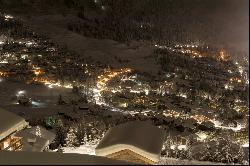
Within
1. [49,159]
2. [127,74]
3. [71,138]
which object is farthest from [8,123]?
[127,74]

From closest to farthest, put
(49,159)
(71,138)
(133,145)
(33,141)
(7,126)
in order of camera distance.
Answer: (49,159) → (133,145) → (7,126) → (33,141) → (71,138)

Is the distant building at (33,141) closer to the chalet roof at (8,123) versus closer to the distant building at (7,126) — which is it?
the distant building at (7,126)

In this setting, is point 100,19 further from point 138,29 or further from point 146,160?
point 146,160

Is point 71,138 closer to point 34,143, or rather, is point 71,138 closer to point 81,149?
point 81,149

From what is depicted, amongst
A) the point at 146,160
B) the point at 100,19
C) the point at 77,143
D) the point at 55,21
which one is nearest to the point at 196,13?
the point at 100,19

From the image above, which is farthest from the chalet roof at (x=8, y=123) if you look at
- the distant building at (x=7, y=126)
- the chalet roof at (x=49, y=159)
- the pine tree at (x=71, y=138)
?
the pine tree at (x=71, y=138)

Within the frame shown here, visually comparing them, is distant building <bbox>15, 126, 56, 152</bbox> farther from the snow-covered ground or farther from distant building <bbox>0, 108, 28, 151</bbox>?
the snow-covered ground

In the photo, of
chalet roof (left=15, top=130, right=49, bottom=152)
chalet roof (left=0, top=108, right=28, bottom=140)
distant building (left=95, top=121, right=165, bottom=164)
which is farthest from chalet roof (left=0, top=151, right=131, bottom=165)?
chalet roof (left=15, top=130, right=49, bottom=152)
